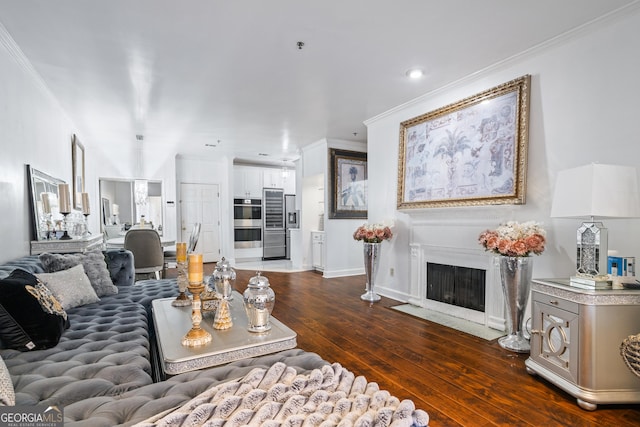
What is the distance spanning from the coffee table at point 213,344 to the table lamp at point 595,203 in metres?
1.96

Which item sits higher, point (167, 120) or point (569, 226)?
point (167, 120)

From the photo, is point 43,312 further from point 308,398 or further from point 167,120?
point 167,120

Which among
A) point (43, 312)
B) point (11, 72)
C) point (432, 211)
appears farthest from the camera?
point (432, 211)

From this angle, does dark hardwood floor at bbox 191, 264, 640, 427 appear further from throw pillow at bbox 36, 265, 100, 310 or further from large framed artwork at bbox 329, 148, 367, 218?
large framed artwork at bbox 329, 148, 367, 218

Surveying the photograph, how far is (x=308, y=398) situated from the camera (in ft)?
3.63

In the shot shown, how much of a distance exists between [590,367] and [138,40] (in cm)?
396

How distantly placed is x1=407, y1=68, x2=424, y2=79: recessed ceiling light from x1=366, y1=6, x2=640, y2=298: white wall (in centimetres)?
51

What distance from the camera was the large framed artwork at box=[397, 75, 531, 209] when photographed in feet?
9.74

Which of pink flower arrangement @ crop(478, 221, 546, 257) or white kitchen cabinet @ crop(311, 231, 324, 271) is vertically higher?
pink flower arrangement @ crop(478, 221, 546, 257)

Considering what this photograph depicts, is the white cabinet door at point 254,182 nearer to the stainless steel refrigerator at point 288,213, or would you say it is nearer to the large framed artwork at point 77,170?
the stainless steel refrigerator at point 288,213

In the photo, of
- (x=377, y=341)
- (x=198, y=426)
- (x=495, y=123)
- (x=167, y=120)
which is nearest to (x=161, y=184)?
(x=167, y=120)

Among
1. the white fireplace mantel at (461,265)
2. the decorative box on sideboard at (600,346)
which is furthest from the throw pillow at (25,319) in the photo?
the white fireplace mantel at (461,265)

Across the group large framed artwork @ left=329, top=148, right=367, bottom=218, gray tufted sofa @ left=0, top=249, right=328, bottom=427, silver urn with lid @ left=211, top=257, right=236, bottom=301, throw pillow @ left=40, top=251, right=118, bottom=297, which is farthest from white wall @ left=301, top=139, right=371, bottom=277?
gray tufted sofa @ left=0, top=249, right=328, bottom=427

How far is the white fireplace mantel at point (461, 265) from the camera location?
3203 millimetres
